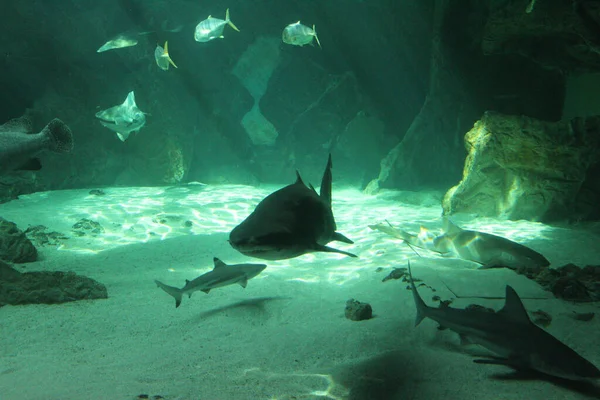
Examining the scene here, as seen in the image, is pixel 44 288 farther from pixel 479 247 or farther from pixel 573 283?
pixel 479 247

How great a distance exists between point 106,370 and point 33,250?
485 centimetres

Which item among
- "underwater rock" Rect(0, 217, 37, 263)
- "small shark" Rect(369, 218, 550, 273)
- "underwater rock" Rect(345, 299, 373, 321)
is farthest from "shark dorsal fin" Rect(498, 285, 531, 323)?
"underwater rock" Rect(0, 217, 37, 263)

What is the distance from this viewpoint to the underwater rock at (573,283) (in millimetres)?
3801

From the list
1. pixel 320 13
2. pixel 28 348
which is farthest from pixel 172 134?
pixel 28 348

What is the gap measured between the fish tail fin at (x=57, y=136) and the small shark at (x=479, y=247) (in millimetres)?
6103

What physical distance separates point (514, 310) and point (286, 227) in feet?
6.73

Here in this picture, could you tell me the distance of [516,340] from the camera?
8.34ft

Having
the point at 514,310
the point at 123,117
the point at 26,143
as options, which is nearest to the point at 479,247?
the point at 514,310

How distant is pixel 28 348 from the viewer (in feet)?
10.3

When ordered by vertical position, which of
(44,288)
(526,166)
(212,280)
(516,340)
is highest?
(526,166)

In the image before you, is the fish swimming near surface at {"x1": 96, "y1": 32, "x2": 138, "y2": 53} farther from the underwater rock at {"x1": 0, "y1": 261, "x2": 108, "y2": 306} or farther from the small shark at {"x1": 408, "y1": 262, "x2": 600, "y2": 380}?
the small shark at {"x1": 408, "y1": 262, "x2": 600, "y2": 380}

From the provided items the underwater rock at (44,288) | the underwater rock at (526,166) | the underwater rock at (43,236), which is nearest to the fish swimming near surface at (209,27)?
the underwater rock at (43,236)

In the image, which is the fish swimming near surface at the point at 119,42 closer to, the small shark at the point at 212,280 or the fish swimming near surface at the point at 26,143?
the fish swimming near surface at the point at 26,143

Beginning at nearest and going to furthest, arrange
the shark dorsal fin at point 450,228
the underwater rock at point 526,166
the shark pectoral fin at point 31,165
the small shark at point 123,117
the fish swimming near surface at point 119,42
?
the shark pectoral fin at point 31,165, the shark dorsal fin at point 450,228, the underwater rock at point 526,166, the small shark at point 123,117, the fish swimming near surface at point 119,42
